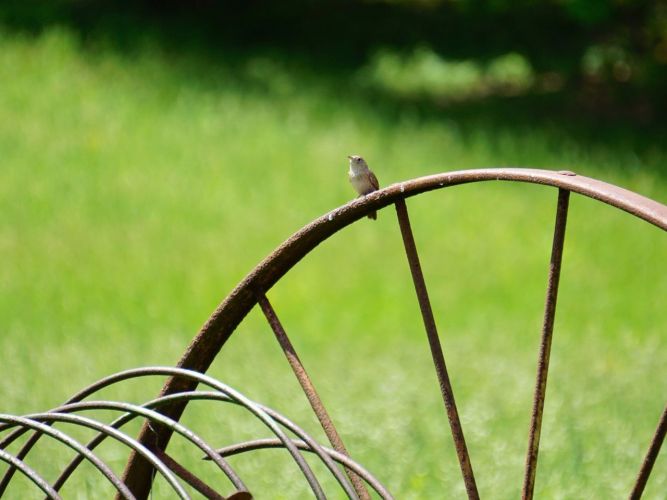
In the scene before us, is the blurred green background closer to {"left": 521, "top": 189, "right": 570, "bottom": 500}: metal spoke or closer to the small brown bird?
the small brown bird

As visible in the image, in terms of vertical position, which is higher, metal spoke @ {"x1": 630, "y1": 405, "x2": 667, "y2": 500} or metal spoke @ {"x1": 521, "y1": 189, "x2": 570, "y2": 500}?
metal spoke @ {"x1": 521, "y1": 189, "x2": 570, "y2": 500}

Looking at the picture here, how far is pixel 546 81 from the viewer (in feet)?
35.7

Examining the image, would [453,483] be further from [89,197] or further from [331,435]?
[89,197]

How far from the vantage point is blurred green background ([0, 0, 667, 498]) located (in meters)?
4.70

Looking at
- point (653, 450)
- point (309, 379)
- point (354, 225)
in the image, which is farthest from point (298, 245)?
point (354, 225)

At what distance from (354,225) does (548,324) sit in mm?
6094

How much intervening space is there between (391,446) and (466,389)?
2.88ft

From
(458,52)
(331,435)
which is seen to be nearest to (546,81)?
(458,52)

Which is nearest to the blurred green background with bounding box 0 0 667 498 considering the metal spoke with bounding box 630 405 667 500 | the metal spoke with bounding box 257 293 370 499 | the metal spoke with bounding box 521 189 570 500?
the metal spoke with bounding box 257 293 370 499

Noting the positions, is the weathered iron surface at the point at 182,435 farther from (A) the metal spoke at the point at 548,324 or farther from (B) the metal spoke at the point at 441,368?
(A) the metal spoke at the point at 548,324

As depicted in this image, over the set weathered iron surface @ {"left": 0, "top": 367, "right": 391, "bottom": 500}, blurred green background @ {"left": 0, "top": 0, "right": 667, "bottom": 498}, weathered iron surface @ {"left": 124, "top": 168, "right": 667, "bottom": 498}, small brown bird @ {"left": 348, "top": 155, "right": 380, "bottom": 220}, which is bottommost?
weathered iron surface @ {"left": 0, "top": 367, "right": 391, "bottom": 500}

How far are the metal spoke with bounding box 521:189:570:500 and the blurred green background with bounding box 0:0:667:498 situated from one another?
74.7 inches

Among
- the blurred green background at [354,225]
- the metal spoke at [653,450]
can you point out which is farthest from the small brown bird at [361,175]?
the metal spoke at [653,450]

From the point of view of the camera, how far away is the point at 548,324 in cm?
184
